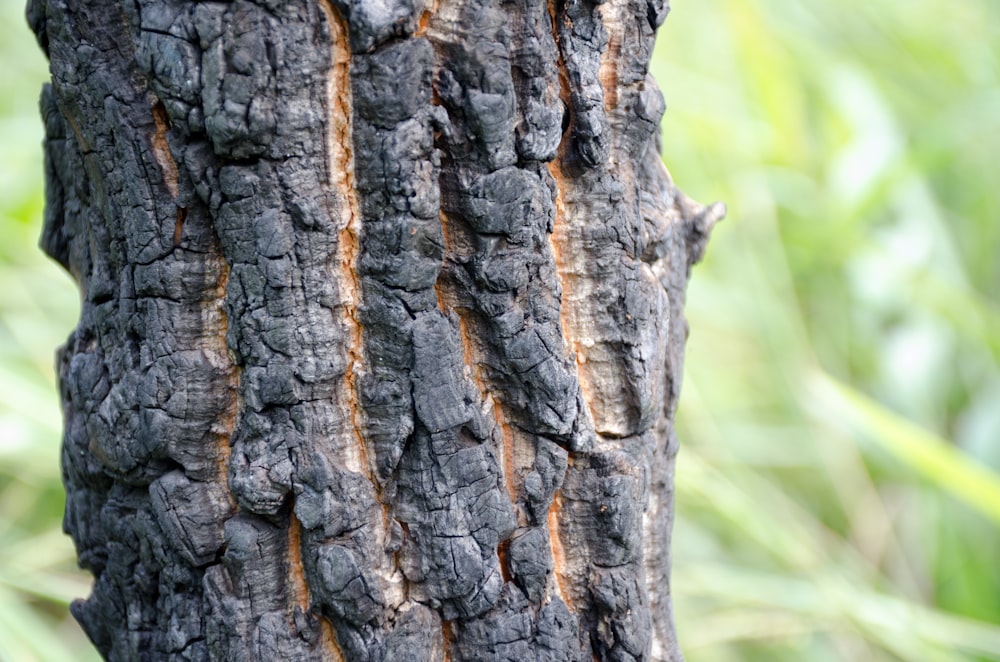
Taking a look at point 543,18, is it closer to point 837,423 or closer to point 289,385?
point 289,385

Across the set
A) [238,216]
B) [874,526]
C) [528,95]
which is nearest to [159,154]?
[238,216]

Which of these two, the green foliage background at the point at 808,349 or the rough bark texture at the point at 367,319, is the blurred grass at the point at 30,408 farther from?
the rough bark texture at the point at 367,319

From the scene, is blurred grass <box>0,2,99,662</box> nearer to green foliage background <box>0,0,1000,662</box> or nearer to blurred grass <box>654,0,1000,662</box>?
green foliage background <box>0,0,1000,662</box>

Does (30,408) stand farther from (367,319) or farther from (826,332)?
(826,332)

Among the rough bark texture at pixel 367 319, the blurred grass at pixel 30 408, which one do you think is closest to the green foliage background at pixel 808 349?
the blurred grass at pixel 30 408

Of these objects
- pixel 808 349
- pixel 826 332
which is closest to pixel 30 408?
pixel 808 349

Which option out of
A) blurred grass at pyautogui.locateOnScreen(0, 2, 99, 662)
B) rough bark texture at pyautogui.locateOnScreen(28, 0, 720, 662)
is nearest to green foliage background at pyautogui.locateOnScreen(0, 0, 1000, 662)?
blurred grass at pyautogui.locateOnScreen(0, 2, 99, 662)
